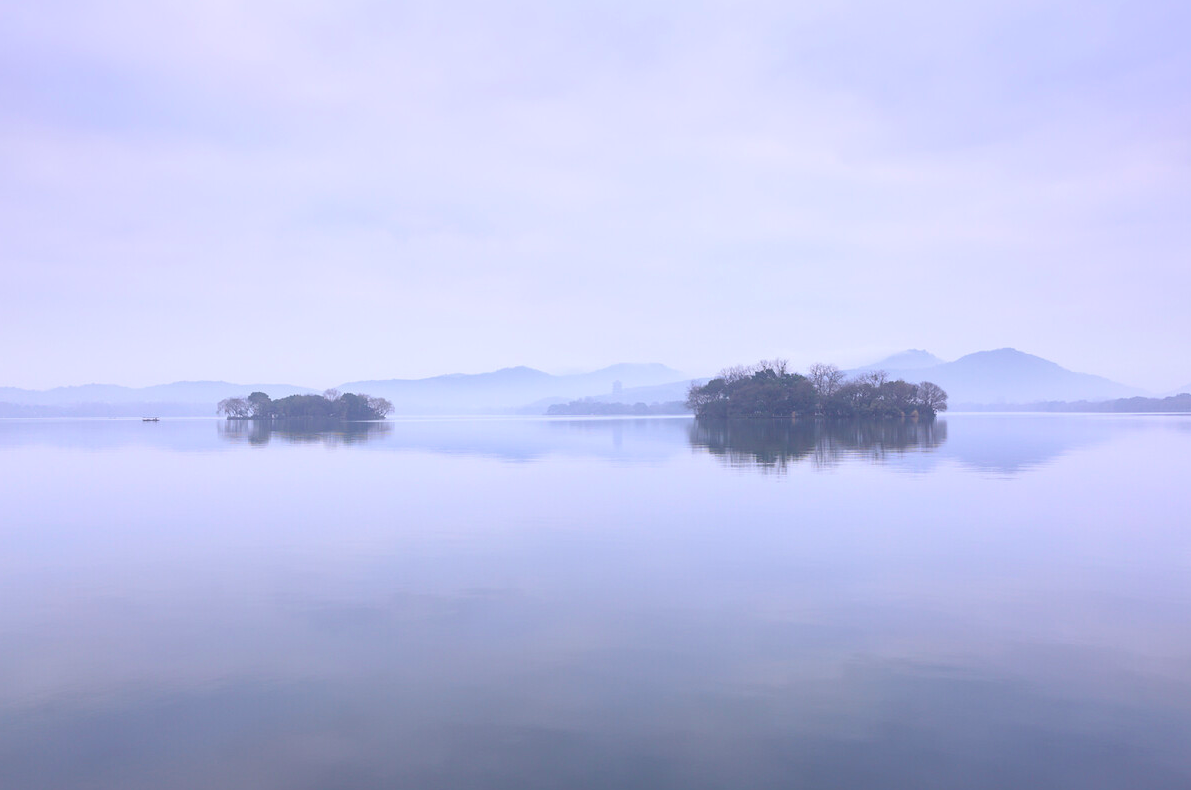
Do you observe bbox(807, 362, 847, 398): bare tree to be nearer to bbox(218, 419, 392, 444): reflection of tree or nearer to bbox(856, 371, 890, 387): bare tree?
bbox(856, 371, 890, 387): bare tree

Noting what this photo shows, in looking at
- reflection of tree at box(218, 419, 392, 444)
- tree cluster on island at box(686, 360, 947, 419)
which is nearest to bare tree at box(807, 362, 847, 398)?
tree cluster on island at box(686, 360, 947, 419)

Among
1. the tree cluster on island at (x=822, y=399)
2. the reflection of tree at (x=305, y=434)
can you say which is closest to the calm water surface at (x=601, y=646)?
the reflection of tree at (x=305, y=434)

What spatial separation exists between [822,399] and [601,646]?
139009mm

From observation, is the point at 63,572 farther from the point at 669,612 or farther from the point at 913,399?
the point at 913,399

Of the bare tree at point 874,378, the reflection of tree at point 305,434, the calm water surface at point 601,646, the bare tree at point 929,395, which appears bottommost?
the calm water surface at point 601,646

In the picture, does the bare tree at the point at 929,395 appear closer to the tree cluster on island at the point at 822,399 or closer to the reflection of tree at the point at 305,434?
the tree cluster on island at the point at 822,399

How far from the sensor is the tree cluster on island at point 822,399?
138m

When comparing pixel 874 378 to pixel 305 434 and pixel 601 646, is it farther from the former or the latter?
pixel 601 646

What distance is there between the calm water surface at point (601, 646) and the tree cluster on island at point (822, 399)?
119132 millimetres

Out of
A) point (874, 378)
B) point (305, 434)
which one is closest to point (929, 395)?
point (874, 378)

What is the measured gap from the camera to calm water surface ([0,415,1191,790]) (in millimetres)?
7348

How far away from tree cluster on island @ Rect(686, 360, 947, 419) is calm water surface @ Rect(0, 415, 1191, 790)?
119 meters

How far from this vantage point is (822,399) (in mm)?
141375

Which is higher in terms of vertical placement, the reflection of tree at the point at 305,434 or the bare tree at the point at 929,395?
the bare tree at the point at 929,395
